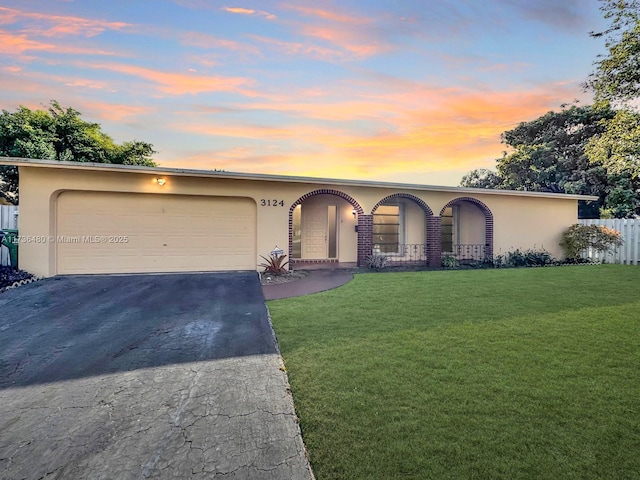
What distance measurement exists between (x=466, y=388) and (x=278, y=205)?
850 cm

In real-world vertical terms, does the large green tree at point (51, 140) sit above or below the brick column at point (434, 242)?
above

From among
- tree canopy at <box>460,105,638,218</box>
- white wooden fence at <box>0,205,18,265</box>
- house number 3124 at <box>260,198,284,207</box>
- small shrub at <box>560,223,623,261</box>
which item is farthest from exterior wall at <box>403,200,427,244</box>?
white wooden fence at <box>0,205,18,265</box>

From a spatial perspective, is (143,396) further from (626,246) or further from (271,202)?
(626,246)

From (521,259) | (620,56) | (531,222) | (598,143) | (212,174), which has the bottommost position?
(521,259)

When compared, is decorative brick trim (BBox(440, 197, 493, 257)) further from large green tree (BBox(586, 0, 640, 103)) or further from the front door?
the front door

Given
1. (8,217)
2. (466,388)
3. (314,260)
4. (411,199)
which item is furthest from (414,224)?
(8,217)

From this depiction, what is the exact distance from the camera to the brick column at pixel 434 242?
12.3 metres

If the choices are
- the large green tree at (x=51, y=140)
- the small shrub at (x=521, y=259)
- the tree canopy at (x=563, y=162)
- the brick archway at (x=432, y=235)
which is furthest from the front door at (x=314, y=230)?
the tree canopy at (x=563, y=162)

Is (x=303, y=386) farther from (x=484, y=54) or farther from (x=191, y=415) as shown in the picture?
(x=484, y=54)

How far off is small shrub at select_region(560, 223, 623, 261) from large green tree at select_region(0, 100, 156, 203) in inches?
906

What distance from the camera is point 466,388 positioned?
2867mm

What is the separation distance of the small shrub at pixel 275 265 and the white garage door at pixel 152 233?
19.2 inches

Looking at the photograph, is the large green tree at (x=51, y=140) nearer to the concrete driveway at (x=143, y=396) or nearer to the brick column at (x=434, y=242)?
the concrete driveway at (x=143, y=396)

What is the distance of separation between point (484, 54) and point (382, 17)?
3524mm
